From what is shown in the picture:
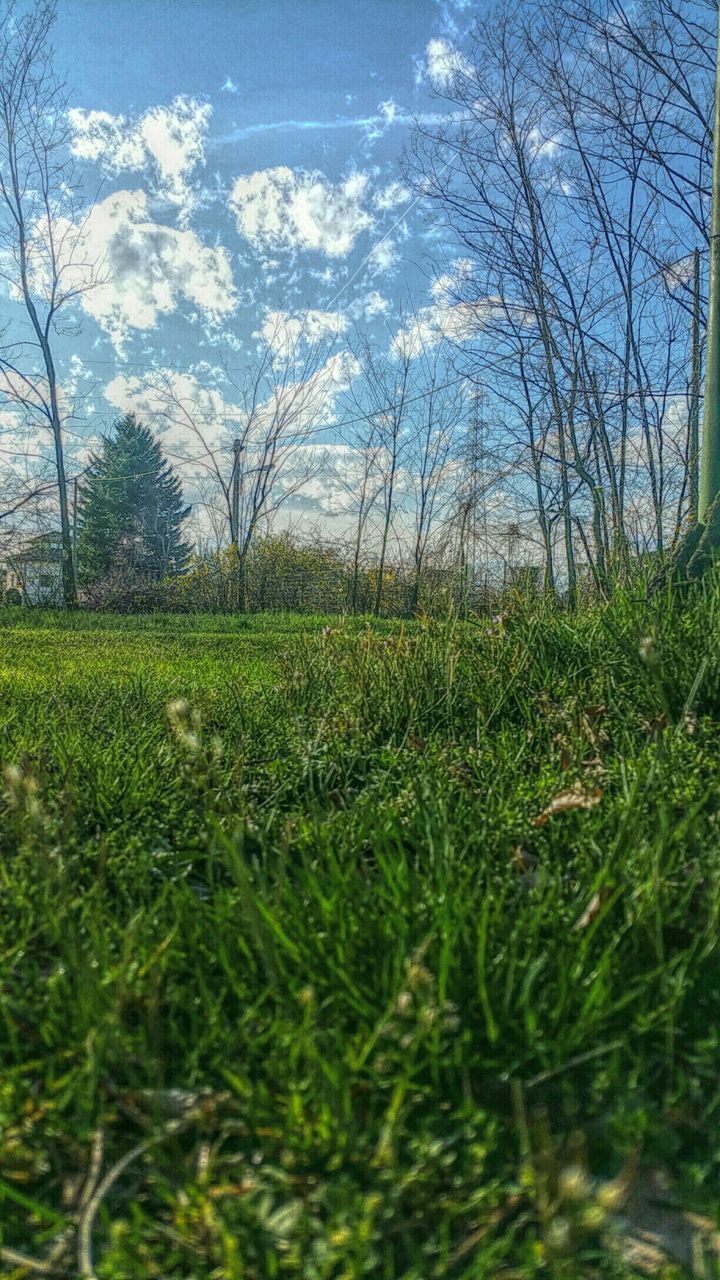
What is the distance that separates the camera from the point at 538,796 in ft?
6.51

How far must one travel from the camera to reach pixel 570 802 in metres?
1.85

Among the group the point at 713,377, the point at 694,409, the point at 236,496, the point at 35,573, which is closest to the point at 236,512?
the point at 236,496

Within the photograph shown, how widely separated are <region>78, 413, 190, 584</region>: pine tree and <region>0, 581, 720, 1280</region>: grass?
24.7 metres

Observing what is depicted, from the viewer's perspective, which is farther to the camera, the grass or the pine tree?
the pine tree

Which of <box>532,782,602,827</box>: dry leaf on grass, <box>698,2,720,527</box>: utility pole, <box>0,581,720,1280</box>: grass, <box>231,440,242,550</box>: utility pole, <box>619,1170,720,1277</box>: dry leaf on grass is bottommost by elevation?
<box>619,1170,720,1277</box>: dry leaf on grass

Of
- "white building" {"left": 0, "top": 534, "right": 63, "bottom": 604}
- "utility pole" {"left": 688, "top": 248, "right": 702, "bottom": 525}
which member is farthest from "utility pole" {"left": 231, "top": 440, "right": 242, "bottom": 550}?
"utility pole" {"left": 688, "top": 248, "right": 702, "bottom": 525}

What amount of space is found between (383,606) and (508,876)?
14.7 m

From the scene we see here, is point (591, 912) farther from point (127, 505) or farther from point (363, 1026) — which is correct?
point (127, 505)

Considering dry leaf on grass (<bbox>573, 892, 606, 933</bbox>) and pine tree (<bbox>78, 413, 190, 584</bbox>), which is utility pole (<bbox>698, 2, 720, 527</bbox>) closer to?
dry leaf on grass (<bbox>573, 892, 606, 933</bbox>)

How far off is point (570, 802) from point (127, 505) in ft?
109

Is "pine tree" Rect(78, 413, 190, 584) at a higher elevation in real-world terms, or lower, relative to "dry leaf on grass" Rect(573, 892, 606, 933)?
higher

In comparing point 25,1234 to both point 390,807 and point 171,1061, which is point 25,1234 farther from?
point 390,807

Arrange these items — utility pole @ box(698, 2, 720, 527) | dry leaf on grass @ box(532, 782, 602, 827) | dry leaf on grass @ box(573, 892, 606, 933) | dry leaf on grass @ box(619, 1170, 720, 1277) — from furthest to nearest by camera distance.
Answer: utility pole @ box(698, 2, 720, 527)
dry leaf on grass @ box(532, 782, 602, 827)
dry leaf on grass @ box(573, 892, 606, 933)
dry leaf on grass @ box(619, 1170, 720, 1277)

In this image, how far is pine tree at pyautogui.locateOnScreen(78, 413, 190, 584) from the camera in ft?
92.3
